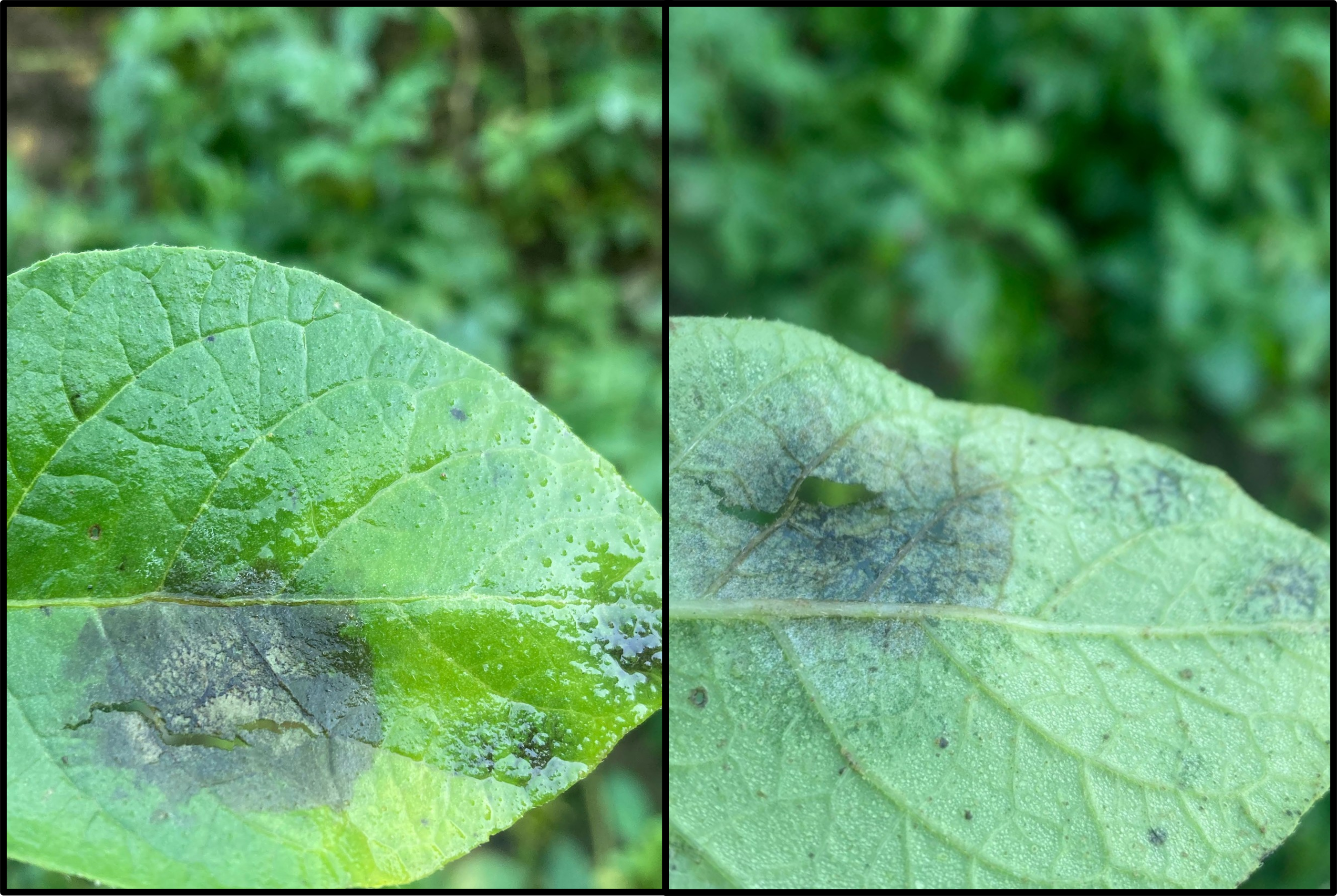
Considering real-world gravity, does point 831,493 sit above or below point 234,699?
above

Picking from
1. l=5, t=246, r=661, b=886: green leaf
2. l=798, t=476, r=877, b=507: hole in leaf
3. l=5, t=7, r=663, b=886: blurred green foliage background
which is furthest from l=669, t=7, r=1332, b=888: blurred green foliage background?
l=5, t=246, r=661, b=886: green leaf

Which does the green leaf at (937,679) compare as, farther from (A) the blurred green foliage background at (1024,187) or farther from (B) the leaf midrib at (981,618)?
(A) the blurred green foliage background at (1024,187)

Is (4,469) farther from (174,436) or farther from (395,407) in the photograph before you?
(395,407)

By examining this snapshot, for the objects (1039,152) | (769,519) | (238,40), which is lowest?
(769,519)

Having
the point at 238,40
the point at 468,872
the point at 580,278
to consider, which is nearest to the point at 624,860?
the point at 468,872

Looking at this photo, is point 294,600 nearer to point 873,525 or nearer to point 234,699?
point 234,699

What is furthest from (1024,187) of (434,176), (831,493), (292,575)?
(292,575)
